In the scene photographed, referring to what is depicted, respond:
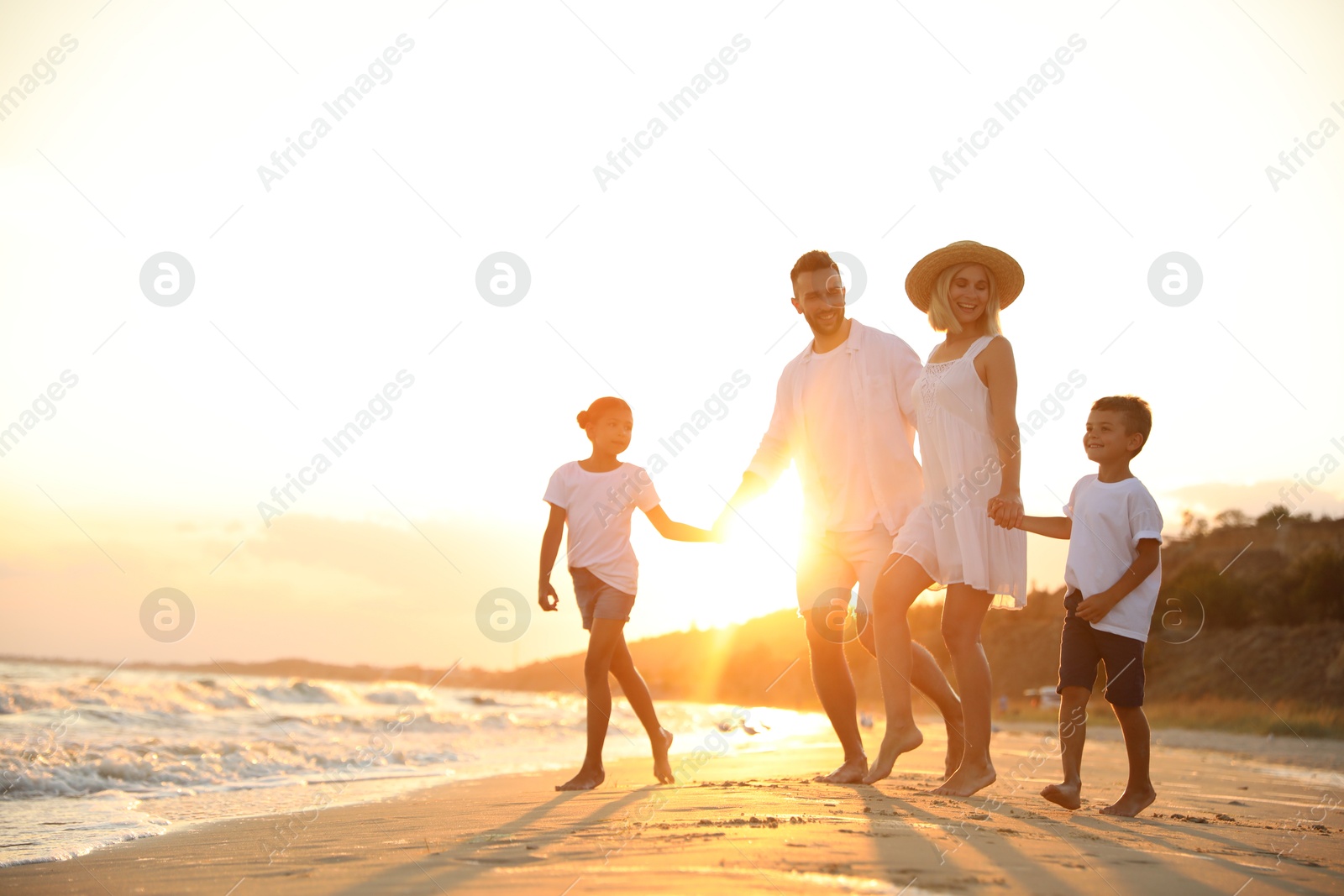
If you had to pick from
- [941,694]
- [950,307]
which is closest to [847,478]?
[950,307]

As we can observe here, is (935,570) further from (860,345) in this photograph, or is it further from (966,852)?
(966,852)

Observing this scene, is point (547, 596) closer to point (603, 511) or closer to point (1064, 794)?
point (603, 511)

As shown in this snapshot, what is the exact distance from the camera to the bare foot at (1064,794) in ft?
13.2

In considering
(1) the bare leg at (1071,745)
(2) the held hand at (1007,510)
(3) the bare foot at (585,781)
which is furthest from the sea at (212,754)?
(2) the held hand at (1007,510)

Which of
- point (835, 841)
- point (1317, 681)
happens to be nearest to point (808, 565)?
point (835, 841)

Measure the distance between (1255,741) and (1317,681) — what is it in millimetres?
11047

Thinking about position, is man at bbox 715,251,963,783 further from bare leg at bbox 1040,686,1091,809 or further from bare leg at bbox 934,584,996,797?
bare leg at bbox 1040,686,1091,809

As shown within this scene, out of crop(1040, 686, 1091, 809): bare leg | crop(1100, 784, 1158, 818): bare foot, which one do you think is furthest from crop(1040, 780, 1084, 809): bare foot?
crop(1100, 784, 1158, 818): bare foot

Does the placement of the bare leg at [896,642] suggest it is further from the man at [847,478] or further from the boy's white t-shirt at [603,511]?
the boy's white t-shirt at [603,511]

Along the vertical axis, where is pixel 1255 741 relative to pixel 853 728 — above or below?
below

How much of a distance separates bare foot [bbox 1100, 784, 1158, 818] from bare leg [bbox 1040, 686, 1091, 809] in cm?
14

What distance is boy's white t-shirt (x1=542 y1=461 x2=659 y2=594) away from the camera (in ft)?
19.2

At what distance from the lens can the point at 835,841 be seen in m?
2.76

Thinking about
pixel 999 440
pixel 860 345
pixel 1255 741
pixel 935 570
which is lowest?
pixel 1255 741
